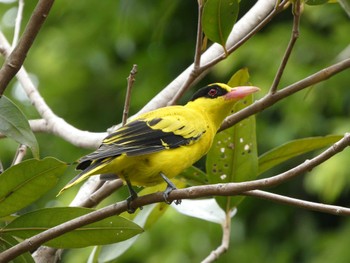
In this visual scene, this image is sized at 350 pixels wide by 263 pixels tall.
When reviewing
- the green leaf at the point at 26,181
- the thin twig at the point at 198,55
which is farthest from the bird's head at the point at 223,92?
the green leaf at the point at 26,181

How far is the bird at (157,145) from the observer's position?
2.28 meters

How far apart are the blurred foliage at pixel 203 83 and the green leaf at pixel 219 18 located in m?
3.36

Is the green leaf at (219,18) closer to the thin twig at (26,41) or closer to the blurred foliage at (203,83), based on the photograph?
the thin twig at (26,41)

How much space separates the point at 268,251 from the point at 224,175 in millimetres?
4635

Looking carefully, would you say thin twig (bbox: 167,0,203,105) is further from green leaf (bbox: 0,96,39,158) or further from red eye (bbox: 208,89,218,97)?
red eye (bbox: 208,89,218,97)

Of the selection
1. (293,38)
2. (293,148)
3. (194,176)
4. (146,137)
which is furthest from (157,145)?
(293,38)

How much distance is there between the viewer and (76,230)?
2.08m

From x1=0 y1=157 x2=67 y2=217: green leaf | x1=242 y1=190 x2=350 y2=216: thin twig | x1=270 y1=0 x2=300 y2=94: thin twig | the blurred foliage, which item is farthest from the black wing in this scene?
the blurred foliage

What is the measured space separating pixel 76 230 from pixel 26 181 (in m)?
0.18

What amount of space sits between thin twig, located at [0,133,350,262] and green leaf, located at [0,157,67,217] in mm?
237

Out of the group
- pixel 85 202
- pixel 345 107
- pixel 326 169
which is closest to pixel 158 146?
pixel 85 202

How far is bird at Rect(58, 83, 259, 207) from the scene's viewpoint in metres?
2.28

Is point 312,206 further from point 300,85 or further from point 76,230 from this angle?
point 76,230

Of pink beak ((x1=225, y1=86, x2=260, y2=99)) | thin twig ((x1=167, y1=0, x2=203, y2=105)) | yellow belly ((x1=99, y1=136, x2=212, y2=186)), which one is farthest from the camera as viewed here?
pink beak ((x1=225, y1=86, x2=260, y2=99))
